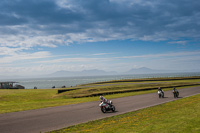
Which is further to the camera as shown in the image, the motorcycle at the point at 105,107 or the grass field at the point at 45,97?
the grass field at the point at 45,97

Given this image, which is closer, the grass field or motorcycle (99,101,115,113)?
motorcycle (99,101,115,113)

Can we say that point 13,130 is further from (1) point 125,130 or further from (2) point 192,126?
(2) point 192,126

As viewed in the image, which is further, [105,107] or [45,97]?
[45,97]

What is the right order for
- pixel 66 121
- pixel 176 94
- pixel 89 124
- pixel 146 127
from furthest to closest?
pixel 176 94
pixel 66 121
pixel 89 124
pixel 146 127

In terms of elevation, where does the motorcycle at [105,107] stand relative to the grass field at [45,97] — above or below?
above

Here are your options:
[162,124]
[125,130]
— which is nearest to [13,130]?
[125,130]

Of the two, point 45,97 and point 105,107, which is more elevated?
point 105,107

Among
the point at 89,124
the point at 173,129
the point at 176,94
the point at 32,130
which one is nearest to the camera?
the point at 173,129

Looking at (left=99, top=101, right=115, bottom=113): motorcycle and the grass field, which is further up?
(left=99, top=101, right=115, bottom=113): motorcycle

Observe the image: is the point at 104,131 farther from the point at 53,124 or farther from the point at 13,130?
the point at 13,130

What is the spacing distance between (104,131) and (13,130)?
5.24 m

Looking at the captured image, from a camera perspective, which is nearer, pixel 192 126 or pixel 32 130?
pixel 192 126

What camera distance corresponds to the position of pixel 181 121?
36.2 feet

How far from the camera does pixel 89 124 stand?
1188cm
